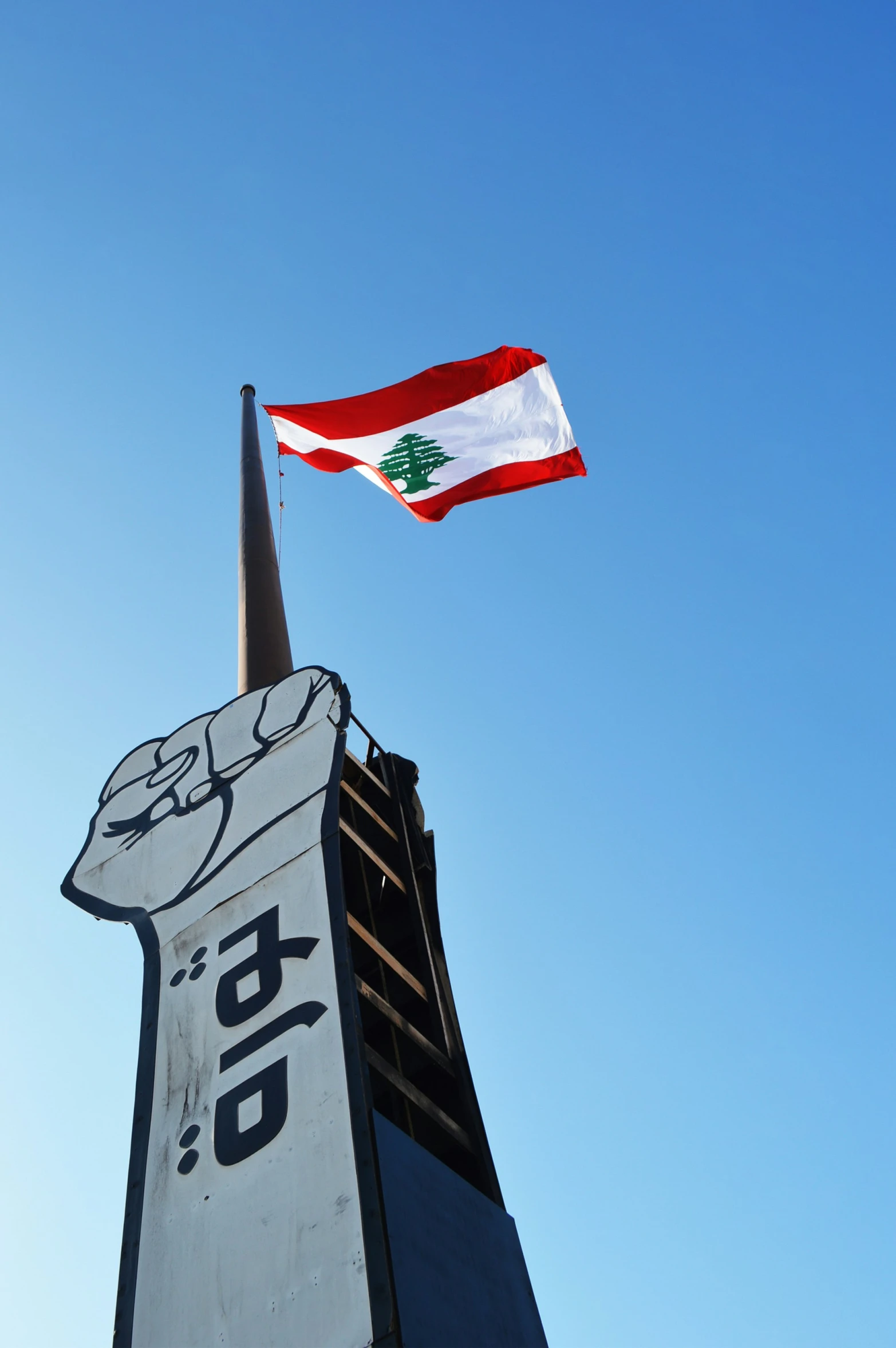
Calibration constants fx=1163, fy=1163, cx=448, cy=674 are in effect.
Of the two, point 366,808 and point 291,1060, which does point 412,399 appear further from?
point 291,1060

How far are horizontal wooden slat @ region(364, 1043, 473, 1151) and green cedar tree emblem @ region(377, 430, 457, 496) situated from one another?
8.67 meters

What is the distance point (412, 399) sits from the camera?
1664 centimetres

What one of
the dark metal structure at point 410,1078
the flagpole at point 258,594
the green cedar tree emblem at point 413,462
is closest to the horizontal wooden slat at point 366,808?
the dark metal structure at point 410,1078

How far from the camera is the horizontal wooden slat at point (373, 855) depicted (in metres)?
9.55

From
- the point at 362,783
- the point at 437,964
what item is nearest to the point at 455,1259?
the point at 437,964

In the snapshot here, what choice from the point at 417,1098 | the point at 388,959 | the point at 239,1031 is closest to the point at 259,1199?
the point at 239,1031

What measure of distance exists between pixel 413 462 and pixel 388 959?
8.33 metres

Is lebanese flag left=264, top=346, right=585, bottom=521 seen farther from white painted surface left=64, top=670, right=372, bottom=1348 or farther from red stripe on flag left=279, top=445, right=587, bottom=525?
white painted surface left=64, top=670, right=372, bottom=1348

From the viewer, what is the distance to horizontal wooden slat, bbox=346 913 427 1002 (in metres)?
8.66

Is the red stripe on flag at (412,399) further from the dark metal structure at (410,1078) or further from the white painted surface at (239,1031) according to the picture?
the white painted surface at (239,1031)

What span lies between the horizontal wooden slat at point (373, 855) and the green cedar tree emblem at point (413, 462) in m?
6.25

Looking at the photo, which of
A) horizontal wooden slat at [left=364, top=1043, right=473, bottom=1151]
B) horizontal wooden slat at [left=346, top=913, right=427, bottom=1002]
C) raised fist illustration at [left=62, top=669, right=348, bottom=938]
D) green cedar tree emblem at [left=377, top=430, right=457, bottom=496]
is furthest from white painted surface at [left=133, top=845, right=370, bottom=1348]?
green cedar tree emblem at [left=377, top=430, right=457, bottom=496]

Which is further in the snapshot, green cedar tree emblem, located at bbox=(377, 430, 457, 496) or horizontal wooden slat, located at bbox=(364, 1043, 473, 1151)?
green cedar tree emblem, located at bbox=(377, 430, 457, 496)

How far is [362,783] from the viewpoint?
10.8 meters
